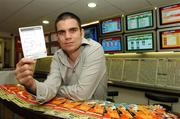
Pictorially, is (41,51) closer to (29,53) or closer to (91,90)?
(29,53)

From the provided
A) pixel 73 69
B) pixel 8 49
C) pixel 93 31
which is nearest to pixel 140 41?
pixel 93 31

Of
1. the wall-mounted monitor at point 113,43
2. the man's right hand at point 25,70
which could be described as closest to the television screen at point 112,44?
the wall-mounted monitor at point 113,43

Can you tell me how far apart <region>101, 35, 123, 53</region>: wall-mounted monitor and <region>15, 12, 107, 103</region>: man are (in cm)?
181

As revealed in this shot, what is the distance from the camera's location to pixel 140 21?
2.76 metres

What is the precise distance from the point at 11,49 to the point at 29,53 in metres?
8.89

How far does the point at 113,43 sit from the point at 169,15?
1.07m

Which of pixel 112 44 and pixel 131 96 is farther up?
pixel 112 44

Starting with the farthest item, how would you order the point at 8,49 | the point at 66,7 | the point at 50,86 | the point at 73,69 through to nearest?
1. the point at 8,49
2. the point at 66,7
3. the point at 73,69
4. the point at 50,86

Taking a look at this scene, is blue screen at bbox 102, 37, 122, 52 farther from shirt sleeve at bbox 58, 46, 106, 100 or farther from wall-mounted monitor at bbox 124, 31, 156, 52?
shirt sleeve at bbox 58, 46, 106, 100

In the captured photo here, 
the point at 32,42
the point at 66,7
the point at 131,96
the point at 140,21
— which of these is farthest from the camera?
the point at 66,7

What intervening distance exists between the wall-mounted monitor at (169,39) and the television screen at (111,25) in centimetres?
72

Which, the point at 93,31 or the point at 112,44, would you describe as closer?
the point at 112,44

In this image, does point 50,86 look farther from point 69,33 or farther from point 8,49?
point 8,49

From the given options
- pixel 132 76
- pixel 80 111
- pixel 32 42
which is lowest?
pixel 132 76
